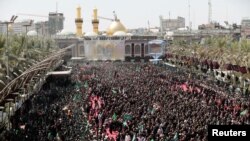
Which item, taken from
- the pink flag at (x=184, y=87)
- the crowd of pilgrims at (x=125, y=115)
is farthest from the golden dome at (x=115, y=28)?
the crowd of pilgrims at (x=125, y=115)

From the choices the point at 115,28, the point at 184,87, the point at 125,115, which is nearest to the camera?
the point at 125,115

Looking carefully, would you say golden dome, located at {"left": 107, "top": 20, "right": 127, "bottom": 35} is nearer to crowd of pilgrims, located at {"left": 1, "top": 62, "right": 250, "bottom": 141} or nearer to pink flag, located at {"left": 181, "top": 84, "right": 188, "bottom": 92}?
pink flag, located at {"left": 181, "top": 84, "right": 188, "bottom": 92}

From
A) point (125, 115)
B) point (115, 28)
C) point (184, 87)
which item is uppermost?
point (115, 28)

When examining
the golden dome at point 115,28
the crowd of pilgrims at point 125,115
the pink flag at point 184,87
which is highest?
the golden dome at point 115,28

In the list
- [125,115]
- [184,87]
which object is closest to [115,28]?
[184,87]

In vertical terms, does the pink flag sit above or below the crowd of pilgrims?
below

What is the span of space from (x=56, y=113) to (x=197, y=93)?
10373mm

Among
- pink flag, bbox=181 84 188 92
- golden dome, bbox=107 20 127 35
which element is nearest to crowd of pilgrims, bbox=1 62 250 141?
pink flag, bbox=181 84 188 92

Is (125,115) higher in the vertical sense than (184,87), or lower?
higher

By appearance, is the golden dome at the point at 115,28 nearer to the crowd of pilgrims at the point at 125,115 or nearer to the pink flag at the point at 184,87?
the pink flag at the point at 184,87

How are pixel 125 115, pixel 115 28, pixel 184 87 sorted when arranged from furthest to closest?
pixel 115 28 < pixel 184 87 < pixel 125 115

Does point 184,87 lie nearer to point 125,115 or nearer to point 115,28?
point 125,115

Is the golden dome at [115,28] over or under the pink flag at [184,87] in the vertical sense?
over

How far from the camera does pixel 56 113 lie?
22188 mm
